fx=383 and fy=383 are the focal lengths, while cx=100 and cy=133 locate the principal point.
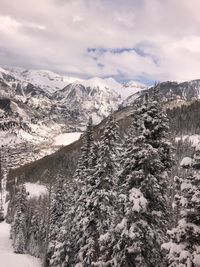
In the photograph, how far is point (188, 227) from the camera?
1630cm

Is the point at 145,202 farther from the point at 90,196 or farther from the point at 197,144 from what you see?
the point at 90,196

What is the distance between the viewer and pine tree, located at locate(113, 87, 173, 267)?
73.4ft

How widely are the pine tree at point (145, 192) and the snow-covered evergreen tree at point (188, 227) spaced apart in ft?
17.4

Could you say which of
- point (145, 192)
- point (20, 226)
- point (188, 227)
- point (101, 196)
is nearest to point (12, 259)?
point (20, 226)

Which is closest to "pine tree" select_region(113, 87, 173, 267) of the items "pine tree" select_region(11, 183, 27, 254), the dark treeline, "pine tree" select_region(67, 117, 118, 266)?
the dark treeline

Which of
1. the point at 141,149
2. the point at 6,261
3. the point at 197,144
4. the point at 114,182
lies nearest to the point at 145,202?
the point at 141,149

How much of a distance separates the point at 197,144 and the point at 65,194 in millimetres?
40032

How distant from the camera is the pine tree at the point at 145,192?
2236 centimetres

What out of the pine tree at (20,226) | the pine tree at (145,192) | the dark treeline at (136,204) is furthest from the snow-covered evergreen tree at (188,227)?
the pine tree at (20,226)

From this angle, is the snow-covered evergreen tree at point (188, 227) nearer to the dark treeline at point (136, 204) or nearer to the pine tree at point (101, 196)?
the dark treeline at point (136, 204)

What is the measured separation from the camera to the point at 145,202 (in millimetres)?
22078

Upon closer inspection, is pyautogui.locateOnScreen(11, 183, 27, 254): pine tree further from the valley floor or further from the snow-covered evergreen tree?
the snow-covered evergreen tree

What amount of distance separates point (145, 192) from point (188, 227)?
23.5 feet

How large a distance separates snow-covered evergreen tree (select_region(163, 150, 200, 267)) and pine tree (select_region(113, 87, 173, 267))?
5296 mm
